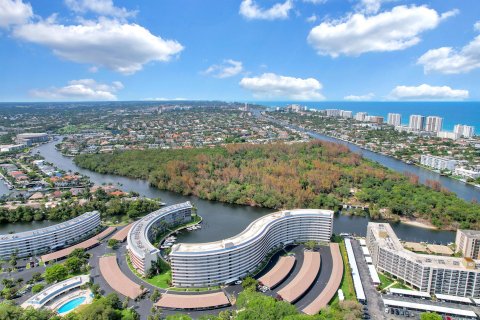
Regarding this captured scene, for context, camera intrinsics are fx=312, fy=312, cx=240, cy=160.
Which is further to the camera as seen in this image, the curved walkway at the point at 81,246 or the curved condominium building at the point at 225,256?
the curved walkway at the point at 81,246

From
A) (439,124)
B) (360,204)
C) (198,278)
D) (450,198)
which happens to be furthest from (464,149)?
(198,278)

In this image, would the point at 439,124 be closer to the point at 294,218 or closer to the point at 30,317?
the point at 294,218

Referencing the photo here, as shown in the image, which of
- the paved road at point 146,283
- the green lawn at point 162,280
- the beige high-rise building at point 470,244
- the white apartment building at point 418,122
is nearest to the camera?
the paved road at point 146,283

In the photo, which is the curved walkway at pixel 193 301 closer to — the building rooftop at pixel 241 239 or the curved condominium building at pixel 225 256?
the curved condominium building at pixel 225 256

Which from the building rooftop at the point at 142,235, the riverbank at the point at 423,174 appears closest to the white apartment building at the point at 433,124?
the riverbank at the point at 423,174

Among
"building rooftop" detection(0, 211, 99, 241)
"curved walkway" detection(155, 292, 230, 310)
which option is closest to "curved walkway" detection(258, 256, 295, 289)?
"curved walkway" detection(155, 292, 230, 310)

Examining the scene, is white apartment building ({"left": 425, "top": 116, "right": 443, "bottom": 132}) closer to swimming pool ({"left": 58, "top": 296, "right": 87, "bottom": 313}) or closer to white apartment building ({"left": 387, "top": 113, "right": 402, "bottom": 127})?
white apartment building ({"left": 387, "top": 113, "right": 402, "bottom": 127})
